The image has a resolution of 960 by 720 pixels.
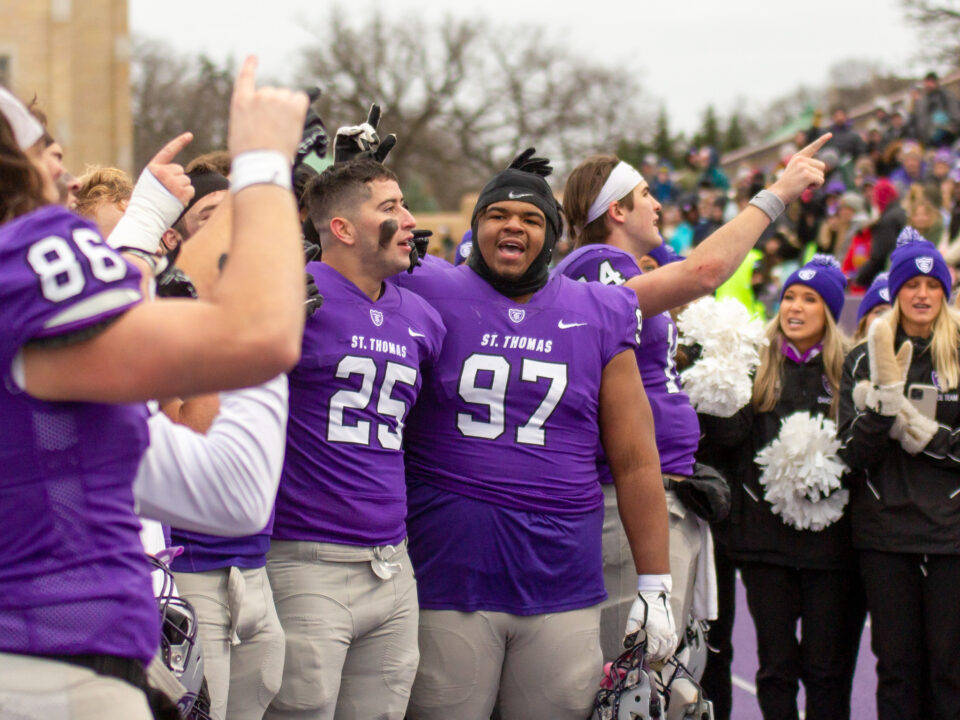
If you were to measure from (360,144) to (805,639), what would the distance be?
2.81 meters

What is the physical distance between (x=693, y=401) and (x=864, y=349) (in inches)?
30.3

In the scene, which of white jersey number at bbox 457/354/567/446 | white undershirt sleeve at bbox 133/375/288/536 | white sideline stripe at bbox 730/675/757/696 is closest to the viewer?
white undershirt sleeve at bbox 133/375/288/536

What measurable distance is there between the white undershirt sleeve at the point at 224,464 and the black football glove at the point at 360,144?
7.49ft

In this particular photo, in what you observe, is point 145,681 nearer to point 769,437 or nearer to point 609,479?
point 609,479

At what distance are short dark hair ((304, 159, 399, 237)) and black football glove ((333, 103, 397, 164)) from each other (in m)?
0.21

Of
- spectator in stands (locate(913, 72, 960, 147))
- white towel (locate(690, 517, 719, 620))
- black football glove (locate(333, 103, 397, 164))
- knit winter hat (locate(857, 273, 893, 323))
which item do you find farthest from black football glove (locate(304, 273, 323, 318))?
spectator in stands (locate(913, 72, 960, 147))

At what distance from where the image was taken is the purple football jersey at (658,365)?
14.1ft

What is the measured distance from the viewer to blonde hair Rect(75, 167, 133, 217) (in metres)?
3.59

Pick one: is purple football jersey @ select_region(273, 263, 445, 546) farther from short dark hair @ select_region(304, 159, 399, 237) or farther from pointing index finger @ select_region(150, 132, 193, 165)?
pointing index finger @ select_region(150, 132, 193, 165)

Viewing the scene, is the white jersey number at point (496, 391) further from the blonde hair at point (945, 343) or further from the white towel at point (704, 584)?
the blonde hair at point (945, 343)

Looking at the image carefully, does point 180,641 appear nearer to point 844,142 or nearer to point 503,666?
point 503,666

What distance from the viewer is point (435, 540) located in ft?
12.2

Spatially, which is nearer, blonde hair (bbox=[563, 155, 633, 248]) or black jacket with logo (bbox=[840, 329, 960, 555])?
blonde hair (bbox=[563, 155, 633, 248])

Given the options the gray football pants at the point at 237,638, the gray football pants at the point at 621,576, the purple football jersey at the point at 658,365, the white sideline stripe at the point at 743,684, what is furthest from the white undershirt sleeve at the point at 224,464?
the white sideline stripe at the point at 743,684
